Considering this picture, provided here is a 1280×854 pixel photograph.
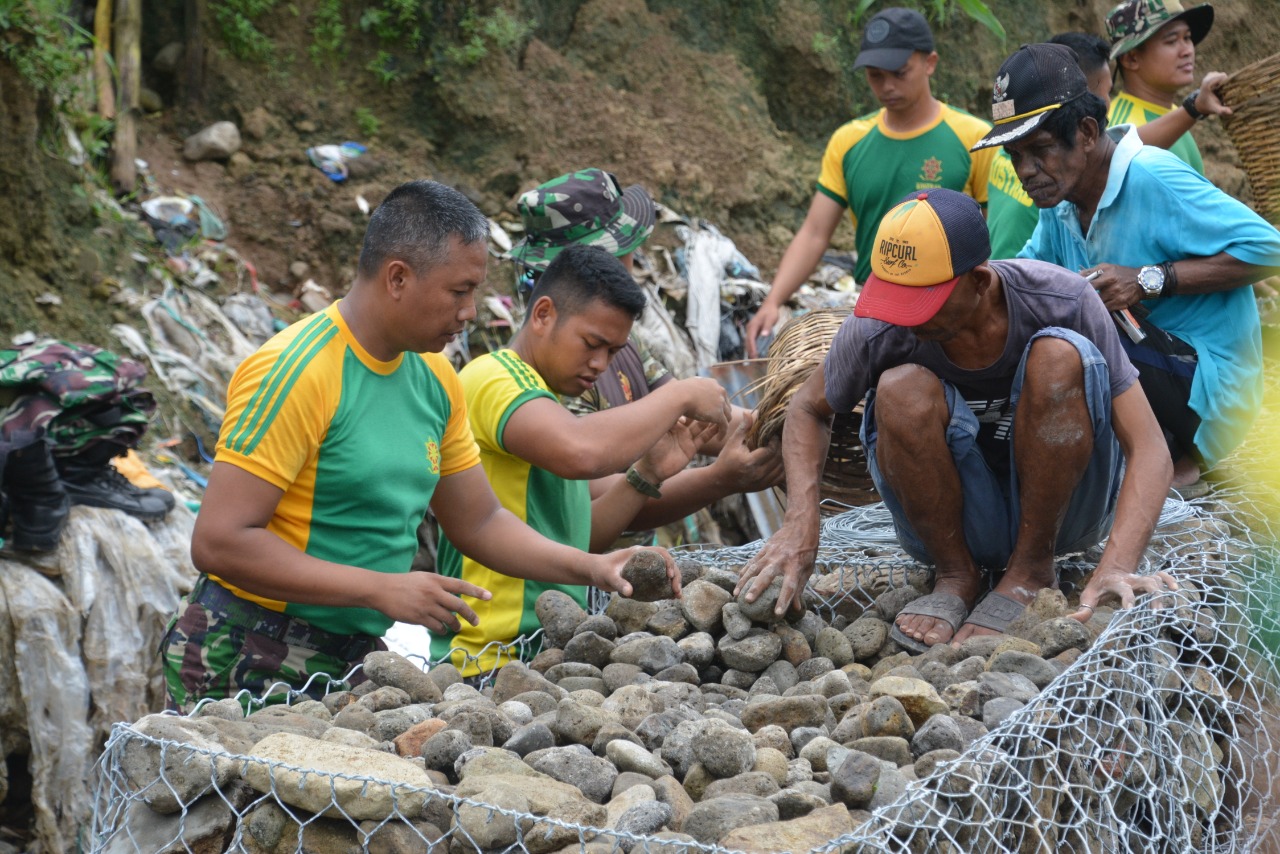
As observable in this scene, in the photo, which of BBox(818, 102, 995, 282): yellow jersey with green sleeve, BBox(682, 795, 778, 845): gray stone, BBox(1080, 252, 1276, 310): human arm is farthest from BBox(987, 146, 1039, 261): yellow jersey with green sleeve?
BBox(682, 795, 778, 845): gray stone

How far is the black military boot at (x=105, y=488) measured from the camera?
183 inches

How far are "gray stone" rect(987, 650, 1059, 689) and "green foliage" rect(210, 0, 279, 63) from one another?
6226 millimetres

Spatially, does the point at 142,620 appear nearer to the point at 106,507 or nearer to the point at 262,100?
the point at 106,507

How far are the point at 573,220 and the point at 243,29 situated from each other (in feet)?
13.5

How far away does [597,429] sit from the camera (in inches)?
129

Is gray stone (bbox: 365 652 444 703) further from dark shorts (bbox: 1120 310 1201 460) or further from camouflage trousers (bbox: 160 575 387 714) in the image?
dark shorts (bbox: 1120 310 1201 460)

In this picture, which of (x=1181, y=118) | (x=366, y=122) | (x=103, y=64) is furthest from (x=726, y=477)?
(x=103, y=64)

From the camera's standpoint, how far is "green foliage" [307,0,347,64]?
756 cm

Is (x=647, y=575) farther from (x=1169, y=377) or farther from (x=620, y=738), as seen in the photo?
(x=1169, y=377)

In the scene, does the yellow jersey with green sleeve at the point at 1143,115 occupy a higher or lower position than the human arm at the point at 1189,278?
higher

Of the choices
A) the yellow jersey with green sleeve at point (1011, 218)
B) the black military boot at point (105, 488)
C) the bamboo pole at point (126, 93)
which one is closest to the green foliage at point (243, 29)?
the bamboo pole at point (126, 93)

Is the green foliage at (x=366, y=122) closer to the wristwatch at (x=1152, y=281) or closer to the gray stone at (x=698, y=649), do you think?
the wristwatch at (x=1152, y=281)

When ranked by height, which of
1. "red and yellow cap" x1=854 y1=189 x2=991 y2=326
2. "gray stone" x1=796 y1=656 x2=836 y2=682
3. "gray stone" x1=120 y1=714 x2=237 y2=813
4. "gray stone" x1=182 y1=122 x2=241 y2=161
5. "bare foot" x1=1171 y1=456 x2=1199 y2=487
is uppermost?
"red and yellow cap" x1=854 y1=189 x2=991 y2=326

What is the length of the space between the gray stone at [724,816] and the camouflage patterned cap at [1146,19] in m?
3.83
